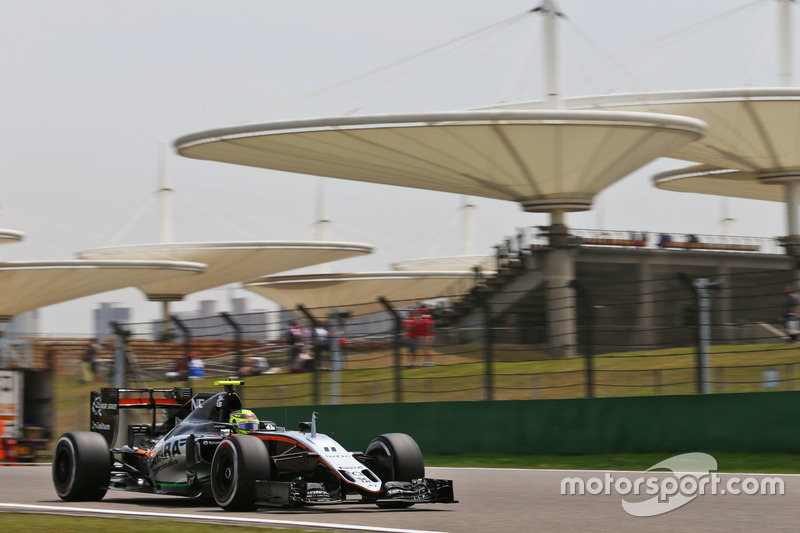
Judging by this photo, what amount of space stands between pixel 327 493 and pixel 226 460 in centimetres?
99

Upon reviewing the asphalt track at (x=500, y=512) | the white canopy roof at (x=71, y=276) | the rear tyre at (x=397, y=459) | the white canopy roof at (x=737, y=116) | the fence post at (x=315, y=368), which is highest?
the white canopy roof at (x=737, y=116)

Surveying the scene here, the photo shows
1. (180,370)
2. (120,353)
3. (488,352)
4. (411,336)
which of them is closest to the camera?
(488,352)

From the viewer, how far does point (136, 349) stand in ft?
76.0

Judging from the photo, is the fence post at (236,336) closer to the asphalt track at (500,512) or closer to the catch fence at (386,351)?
the catch fence at (386,351)

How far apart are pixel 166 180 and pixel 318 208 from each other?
13873 millimetres

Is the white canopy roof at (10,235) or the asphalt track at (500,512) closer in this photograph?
the asphalt track at (500,512)

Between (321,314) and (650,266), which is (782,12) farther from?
(321,314)

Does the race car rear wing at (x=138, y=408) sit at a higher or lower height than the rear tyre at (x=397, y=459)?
higher

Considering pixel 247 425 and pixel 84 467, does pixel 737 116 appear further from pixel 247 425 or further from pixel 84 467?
pixel 84 467

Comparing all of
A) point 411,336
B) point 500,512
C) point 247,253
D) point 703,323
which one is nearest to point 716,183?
point 247,253

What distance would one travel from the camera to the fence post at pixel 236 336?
20844mm

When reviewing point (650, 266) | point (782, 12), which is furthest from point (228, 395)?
point (782, 12)

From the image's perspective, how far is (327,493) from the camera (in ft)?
36.8

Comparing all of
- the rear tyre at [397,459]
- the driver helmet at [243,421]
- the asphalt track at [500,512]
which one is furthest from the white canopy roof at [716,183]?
the rear tyre at [397,459]
